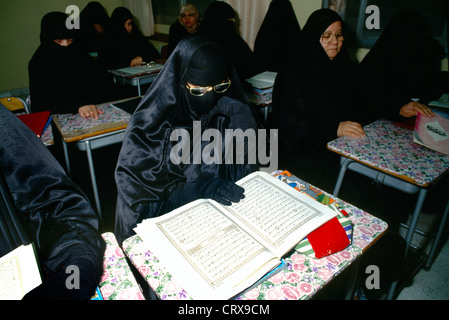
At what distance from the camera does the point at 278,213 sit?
2.81 feet

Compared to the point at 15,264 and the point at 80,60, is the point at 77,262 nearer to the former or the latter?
the point at 15,264

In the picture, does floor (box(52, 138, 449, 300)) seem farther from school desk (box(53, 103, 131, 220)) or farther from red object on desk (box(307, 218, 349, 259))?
red object on desk (box(307, 218, 349, 259))

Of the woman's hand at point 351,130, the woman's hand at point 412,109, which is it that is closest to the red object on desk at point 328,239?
the woman's hand at point 351,130

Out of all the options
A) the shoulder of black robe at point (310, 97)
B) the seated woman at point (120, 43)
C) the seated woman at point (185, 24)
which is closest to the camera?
the shoulder of black robe at point (310, 97)

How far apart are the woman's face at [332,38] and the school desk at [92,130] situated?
154cm

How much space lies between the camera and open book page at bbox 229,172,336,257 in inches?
30.0

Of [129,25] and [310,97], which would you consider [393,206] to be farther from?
[129,25]

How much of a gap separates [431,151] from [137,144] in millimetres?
1516

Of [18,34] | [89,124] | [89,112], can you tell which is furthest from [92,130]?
[18,34]

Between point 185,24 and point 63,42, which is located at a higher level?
point 185,24

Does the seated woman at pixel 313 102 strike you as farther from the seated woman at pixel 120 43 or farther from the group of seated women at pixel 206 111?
the seated woman at pixel 120 43

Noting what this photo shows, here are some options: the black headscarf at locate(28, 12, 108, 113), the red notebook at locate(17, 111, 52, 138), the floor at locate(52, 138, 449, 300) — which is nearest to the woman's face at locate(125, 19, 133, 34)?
the black headscarf at locate(28, 12, 108, 113)

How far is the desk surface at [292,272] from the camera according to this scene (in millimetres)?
697

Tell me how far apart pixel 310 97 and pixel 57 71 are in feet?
7.60
